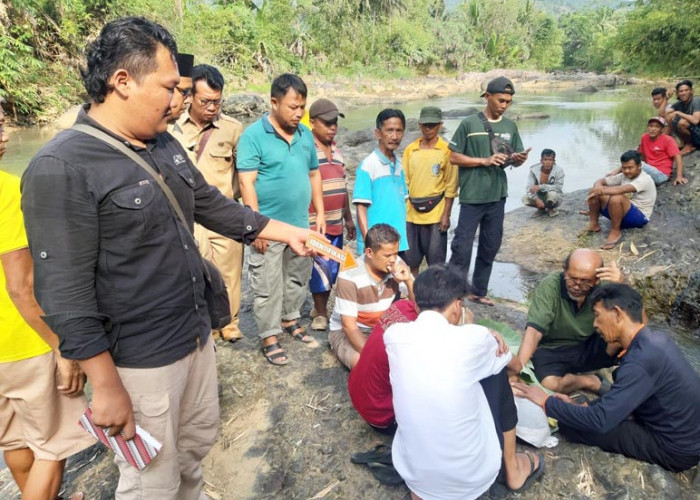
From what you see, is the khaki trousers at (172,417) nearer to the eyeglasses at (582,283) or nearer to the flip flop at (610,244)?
the eyeglasses at (582,283)

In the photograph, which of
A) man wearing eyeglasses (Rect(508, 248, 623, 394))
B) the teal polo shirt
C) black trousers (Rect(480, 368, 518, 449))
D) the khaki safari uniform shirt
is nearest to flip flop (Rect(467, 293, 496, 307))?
man wearing eyeglasses (Rect(508, 248, 623, 394))

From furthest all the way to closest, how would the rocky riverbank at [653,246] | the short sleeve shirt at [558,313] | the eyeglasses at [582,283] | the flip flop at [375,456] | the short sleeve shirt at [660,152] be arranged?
1. the short sleeve shirt at [660,152]
2. the rocky riverbank at [653,246]
3. the short sleeve shirt at [558,313]
4. the eyeglasses at [582,283]
5. the flip flop at [375,456]

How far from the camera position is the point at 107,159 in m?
1.41

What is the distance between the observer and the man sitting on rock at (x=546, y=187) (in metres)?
7.39

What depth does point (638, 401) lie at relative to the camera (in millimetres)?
2328

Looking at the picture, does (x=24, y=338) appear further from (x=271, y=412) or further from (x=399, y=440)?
(x=399, y=440)

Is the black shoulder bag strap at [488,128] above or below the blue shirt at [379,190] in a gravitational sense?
above

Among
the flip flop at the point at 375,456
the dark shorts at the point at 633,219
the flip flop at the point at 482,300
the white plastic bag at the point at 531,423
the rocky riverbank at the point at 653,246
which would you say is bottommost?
the rocky riverbank at the point at 653,246

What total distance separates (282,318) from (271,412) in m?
0.93

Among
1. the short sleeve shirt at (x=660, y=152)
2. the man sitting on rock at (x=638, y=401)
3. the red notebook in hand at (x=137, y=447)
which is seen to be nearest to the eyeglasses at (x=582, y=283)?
the man sitting on rock at (x=638, y=401)

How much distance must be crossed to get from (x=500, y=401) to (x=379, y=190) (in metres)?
2.17

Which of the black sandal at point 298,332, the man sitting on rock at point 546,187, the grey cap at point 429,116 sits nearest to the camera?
the black sandal at point 298,332

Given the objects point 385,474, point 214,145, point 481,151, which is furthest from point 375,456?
point 481,151

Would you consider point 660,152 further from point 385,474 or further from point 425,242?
point 385,474
